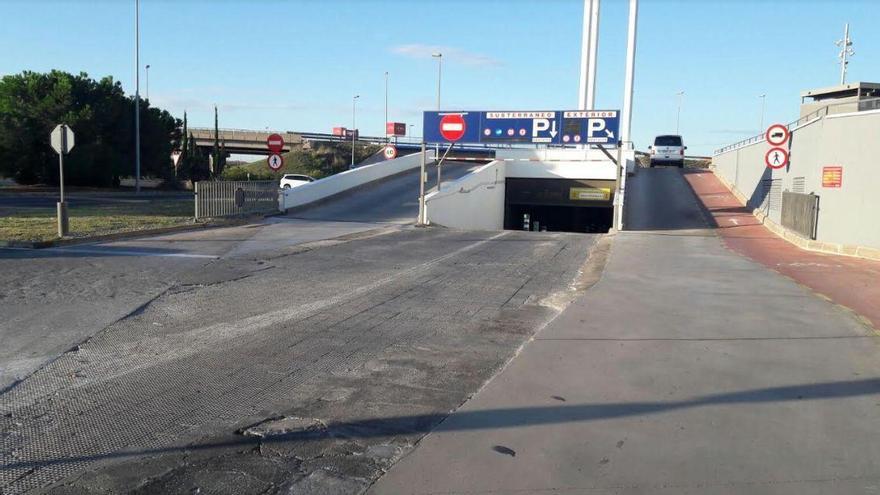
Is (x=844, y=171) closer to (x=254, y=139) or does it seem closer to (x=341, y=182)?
(x=341, y=182)

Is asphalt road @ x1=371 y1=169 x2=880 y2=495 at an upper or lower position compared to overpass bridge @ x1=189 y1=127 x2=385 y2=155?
lower

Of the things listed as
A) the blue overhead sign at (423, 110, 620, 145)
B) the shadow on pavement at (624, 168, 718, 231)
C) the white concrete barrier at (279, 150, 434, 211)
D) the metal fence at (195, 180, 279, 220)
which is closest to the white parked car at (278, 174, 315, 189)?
the white concrete barrier at (279, 150, 434, 211)

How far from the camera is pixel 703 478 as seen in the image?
468 centimetres

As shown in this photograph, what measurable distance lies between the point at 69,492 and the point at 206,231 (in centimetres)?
1760

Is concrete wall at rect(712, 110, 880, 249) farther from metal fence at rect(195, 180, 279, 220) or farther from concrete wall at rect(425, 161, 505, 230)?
metal fence at rect(195, 180, 279, 220)

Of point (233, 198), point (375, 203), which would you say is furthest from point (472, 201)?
point (233, 198)

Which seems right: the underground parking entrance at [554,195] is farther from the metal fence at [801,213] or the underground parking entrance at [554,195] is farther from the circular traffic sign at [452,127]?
the metal fence at [801,213]

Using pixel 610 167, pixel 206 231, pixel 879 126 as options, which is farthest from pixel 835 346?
pixel 610 167

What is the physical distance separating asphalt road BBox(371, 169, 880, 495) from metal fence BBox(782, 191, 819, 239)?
1096cm

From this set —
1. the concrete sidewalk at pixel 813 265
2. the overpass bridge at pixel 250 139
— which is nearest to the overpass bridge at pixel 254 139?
the overpass bridge at pixel 250 139

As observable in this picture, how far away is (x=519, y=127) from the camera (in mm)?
29484

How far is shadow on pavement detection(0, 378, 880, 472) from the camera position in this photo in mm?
5094

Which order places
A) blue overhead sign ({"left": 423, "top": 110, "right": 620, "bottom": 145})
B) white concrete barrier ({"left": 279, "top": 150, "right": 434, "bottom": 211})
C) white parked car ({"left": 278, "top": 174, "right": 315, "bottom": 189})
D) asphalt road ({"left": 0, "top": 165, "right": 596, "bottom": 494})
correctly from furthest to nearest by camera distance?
white parked car ({"left": 278, "top": 174, "right": 315, "bottom": 189}) → white concrete barrier ({"left": 279, "top": 150, "right": 434, "bottom": 211}) → blue overhead sign ({"left": 423, "top": 110, "right": 620, "bottom": 145}) → asphalt road ({"left": 0, "top": 165, "right": 596, "bottom": 494})

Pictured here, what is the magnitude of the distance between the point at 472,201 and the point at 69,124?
24254mm
